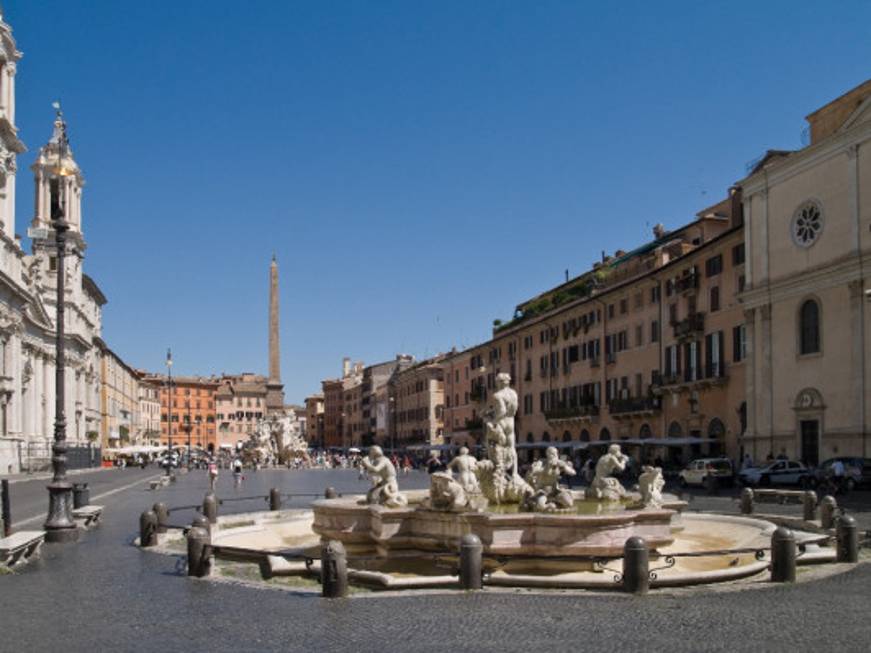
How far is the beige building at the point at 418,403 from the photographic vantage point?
91.4m

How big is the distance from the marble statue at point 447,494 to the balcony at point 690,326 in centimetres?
3089

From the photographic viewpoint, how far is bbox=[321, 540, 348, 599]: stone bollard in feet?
34.2

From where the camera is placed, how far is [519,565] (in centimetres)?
1236

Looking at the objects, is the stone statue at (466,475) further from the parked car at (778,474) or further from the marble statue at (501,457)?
the parked car at (778,474)

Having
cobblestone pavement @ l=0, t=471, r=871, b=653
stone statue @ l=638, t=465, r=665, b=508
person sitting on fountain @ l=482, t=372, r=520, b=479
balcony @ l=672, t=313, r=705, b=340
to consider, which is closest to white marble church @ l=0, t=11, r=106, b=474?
balcony @ l=672, t=313, r=705, b=340

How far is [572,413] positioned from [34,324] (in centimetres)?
3359

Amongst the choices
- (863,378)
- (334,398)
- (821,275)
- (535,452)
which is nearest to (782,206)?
(821,275)

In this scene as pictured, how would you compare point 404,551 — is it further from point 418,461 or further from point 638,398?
point 418,461

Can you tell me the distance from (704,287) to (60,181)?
32.1 meters

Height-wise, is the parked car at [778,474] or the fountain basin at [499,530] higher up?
the fountain basin at [499,530]

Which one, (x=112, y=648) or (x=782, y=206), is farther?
(x=782, y=206)

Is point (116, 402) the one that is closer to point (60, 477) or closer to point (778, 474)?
point (778, 474)

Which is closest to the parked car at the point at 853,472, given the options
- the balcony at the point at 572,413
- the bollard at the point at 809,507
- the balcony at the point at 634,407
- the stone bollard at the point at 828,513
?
the bollard at the point at 809,507

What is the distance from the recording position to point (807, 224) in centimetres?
3591
